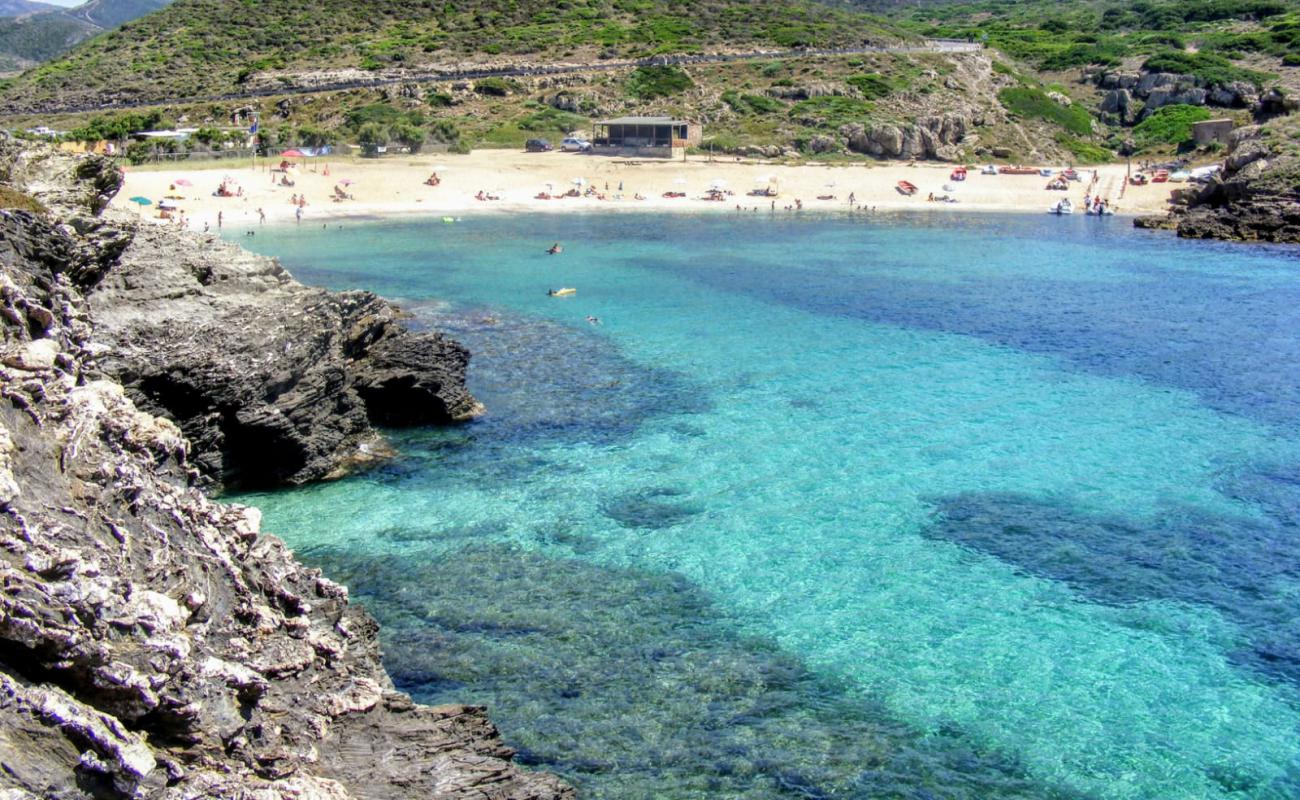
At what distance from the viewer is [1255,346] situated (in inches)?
1276

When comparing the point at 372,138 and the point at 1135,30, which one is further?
the point at 1135,30

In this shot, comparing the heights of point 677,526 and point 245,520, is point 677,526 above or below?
below

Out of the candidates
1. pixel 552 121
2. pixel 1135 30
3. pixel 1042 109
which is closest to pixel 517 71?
pixel 552 121

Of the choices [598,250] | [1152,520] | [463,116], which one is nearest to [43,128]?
[463,116]

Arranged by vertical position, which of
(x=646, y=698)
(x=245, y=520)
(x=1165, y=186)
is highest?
(x=1165, y=186)

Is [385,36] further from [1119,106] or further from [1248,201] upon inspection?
[1248,201]

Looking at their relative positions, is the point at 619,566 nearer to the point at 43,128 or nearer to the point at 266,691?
the point at 266,691

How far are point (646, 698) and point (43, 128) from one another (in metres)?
81.0

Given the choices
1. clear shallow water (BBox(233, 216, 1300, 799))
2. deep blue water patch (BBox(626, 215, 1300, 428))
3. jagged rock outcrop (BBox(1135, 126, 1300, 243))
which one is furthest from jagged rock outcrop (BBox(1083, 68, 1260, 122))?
clear shallow water (BBox(233, 216, 1300, 799))

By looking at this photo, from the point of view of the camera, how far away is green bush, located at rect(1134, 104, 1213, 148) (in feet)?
292

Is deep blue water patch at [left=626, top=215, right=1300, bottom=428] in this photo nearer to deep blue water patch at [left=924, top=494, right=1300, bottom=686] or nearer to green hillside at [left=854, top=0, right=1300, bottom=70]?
deep blue water patch at [left=924, top=494, right=1300, bottom=686]

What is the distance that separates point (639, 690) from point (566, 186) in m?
59.3

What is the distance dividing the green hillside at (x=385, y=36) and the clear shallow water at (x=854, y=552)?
7483cm

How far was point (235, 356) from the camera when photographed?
18609mm
